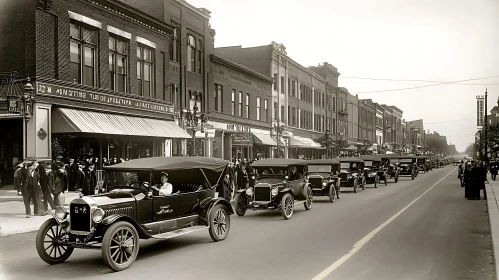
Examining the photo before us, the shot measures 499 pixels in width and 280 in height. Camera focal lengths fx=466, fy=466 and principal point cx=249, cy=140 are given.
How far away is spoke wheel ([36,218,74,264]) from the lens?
316 inches

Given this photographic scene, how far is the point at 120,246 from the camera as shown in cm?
790

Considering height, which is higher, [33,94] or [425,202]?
[33,94]

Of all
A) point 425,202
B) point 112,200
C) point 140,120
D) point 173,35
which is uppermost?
point 173,35

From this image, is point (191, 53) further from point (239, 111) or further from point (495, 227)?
point (495, 227)

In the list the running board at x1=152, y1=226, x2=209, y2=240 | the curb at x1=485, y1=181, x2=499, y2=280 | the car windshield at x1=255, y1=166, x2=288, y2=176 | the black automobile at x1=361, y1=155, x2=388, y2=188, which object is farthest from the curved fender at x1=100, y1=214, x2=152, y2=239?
the black automobile at x1=361, y1=155, x2=388, y2=188

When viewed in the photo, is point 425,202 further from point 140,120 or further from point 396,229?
point 140,120

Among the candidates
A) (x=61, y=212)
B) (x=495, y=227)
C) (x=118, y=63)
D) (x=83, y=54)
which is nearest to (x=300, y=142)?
(x=118, y=63)

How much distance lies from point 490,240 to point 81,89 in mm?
17097

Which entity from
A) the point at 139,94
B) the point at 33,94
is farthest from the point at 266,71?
the point at 33,94

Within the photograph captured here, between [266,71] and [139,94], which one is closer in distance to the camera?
[139,94]

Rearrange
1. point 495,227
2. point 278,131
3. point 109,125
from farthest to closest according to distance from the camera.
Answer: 1. point 278,131
2. point 109,125
3. point 495,227

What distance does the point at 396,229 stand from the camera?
38.4 feet

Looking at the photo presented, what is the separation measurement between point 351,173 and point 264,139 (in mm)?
16237

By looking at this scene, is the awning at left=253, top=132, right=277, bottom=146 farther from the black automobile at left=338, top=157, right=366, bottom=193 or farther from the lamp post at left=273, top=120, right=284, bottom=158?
the black automobile at left=338, top=157, right=366, bottom=193
